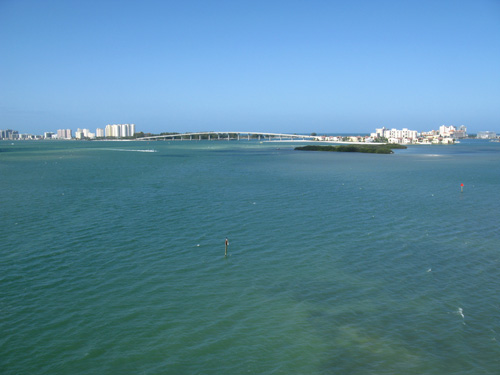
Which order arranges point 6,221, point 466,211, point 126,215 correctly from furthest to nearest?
point 466,211
point 126,215
point 6,221

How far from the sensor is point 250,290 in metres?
11.6

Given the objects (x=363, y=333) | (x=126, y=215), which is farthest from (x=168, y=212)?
(x=363, y=333)

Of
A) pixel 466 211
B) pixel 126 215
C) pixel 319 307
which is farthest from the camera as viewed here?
pixel 466 211

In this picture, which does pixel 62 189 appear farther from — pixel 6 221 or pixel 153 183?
pixel 6 221

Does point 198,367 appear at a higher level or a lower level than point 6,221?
lower

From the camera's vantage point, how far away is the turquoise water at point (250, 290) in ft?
27.8

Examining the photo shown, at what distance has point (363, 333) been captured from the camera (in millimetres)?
9281

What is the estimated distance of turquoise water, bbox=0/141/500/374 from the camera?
27.8 feet

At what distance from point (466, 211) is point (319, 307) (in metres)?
15.7

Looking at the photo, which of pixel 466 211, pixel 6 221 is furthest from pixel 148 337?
pixel 466 211

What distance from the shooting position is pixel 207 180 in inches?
1409

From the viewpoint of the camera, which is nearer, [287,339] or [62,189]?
[287,339]

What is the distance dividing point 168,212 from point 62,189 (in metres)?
13.1

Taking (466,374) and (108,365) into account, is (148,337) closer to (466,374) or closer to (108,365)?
(108,365)
